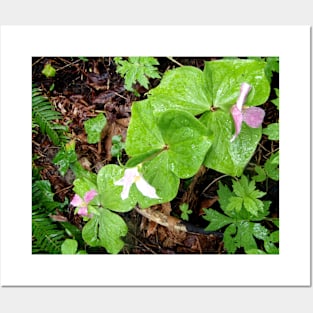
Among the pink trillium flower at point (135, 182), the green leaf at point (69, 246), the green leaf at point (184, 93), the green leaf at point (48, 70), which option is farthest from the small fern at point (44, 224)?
the green leaf at point (184, 93)

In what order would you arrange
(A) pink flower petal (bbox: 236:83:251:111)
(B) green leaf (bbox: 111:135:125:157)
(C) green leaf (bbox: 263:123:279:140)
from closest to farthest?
1. (A) pink flower petal (bbox: 236:83:251:111)
2. (C) green leaf (bbox: 263:123:279:140)
3. (B) green leaf (bbox: 111:135:125:157)

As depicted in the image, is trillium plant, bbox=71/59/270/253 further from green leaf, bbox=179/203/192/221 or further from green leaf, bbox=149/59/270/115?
green leaf, bbox=179/203/192/221

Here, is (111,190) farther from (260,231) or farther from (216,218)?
(260,231)

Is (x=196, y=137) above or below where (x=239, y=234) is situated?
above

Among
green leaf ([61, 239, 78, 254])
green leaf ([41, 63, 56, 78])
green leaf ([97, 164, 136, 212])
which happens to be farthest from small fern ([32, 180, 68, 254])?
green leaf ([41, 63, 56, 78])

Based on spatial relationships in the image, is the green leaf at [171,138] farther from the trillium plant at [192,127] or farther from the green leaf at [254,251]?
the green leaf at [254,251]
